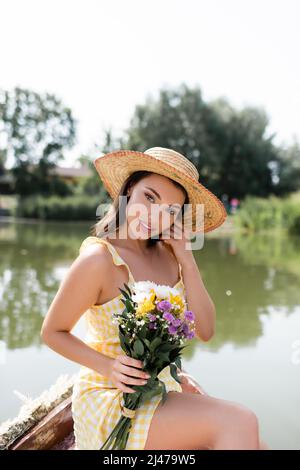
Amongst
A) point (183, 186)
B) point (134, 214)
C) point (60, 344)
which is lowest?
point (60, 344)

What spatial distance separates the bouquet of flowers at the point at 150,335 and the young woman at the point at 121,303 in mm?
34

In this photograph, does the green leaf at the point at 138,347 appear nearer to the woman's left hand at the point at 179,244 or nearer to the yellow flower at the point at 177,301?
the yellow flower at the point at 177,301

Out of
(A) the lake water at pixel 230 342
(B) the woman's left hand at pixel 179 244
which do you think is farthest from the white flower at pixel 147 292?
(A) the lake water at pixel 230 342

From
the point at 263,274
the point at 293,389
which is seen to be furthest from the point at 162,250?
the point at 263,274

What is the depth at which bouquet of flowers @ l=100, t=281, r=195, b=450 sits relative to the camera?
1.39m

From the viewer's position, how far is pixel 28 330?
5.59m

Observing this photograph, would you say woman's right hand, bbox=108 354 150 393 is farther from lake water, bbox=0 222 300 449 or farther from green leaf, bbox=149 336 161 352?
lake water, bbox=0 222 300 449

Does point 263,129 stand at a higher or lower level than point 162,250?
higher

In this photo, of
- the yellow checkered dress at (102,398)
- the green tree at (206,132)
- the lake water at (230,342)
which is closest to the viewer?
the yellow checkered dress at (102,398)

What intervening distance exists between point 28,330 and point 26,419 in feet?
11.4

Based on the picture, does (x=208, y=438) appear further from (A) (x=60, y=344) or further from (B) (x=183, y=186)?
(B) (x=183, y=186)

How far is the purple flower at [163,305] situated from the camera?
139 cm
